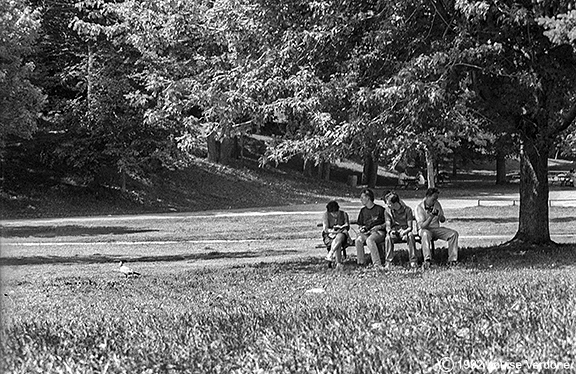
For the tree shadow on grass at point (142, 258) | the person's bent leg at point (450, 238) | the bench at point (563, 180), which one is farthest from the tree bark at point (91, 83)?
the bench at point (563, 180)

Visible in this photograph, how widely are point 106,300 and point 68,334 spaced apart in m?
4.93

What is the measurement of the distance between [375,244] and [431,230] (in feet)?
3.18

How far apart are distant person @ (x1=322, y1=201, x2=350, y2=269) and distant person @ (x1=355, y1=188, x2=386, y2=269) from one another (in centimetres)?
24

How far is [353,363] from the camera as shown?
446 cm

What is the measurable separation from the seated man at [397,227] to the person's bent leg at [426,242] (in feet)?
0.49

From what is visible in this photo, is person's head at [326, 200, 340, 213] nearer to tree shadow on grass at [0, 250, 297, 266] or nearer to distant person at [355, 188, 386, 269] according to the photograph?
distant person at [355, 188, 386, 269]

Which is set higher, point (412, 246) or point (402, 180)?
point (402, 180)

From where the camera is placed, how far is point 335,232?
14312 millimetres

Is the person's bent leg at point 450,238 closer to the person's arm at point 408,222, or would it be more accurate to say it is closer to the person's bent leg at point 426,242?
the person's bent leg at point 426,242

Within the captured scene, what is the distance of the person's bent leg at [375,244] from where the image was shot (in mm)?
13820

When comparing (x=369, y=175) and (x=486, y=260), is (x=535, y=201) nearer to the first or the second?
(x=486, y=260)

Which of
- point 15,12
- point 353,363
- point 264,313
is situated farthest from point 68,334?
point 15,12

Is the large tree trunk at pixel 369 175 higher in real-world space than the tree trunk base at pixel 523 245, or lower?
higher

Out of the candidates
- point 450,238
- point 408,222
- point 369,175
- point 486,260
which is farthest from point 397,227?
point 369,175
